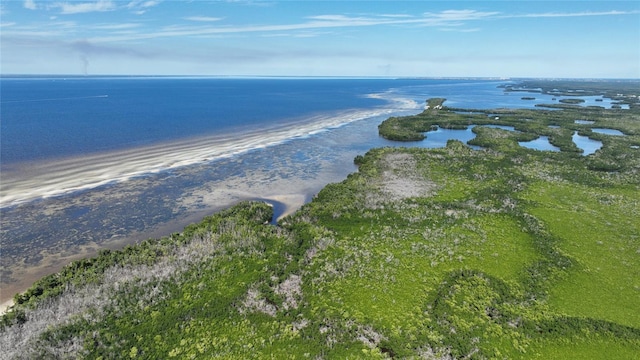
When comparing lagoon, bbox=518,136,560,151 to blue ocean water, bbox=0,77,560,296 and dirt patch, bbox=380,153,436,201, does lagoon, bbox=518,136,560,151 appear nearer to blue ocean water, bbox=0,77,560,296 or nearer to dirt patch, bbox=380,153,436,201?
dirt patch, bbox=380,153,436,201

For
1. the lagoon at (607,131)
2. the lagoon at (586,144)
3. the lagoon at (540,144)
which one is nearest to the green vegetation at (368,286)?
the lagoon at (540,144)

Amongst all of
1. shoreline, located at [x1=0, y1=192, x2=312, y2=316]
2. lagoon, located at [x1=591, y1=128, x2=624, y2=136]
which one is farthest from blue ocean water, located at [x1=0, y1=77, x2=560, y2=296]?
lagoon, located at [x1=591, y1=128, x2=624, y2=136]

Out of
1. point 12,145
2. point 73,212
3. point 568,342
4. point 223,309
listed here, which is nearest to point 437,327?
point 568,342

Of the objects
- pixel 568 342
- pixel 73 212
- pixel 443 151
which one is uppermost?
pixel 443 151

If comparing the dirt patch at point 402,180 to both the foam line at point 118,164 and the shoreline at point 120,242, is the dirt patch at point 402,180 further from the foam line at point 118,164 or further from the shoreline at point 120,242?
the foam line at point 118,164

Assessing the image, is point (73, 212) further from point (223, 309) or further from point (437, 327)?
point (437, 327)

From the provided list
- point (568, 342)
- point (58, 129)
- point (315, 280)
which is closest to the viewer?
point (568, 342)
